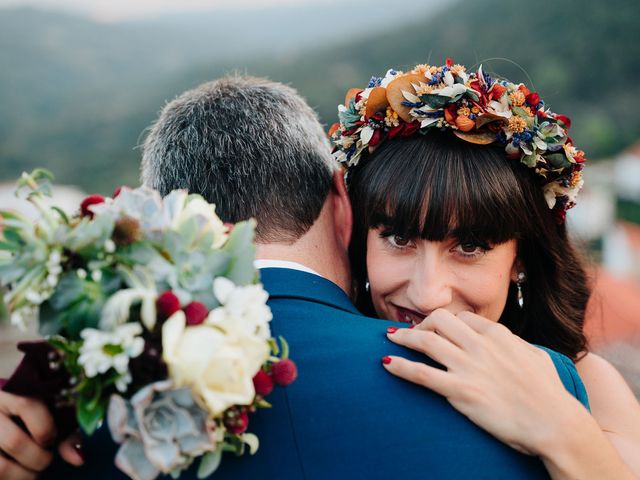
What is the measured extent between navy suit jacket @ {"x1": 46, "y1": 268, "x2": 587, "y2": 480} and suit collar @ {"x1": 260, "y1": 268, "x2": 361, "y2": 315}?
0.15 m

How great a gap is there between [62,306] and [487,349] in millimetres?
1375

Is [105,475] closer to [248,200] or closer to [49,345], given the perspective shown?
[49,345]

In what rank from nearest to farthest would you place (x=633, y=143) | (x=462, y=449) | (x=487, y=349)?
(x=462, y=449) < (x=487, y=349) < (x=633, y=143)

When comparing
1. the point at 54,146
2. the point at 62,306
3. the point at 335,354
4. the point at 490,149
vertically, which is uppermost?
the point at 490,149

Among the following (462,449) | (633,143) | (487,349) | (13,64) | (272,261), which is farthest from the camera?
(13,64)

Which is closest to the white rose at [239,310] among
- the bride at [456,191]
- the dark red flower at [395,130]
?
the bride at [456,191]

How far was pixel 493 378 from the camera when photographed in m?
2.21

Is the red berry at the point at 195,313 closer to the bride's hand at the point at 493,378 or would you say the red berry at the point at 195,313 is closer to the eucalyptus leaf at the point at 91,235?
the eucalyptus leaf at the point at 91,235

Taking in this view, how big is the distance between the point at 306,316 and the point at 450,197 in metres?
1.12

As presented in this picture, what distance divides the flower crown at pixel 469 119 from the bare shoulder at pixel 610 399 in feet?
2.88

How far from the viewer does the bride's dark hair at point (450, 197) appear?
309cm

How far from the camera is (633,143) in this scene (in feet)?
172

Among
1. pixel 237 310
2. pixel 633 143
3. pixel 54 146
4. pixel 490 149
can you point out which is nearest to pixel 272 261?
pixel 237 310

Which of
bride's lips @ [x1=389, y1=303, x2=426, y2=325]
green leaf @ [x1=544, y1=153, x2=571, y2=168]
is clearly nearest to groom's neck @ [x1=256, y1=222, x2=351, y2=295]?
bride's lips @ [x1=389, y1=303, x2=426, y2=325]
